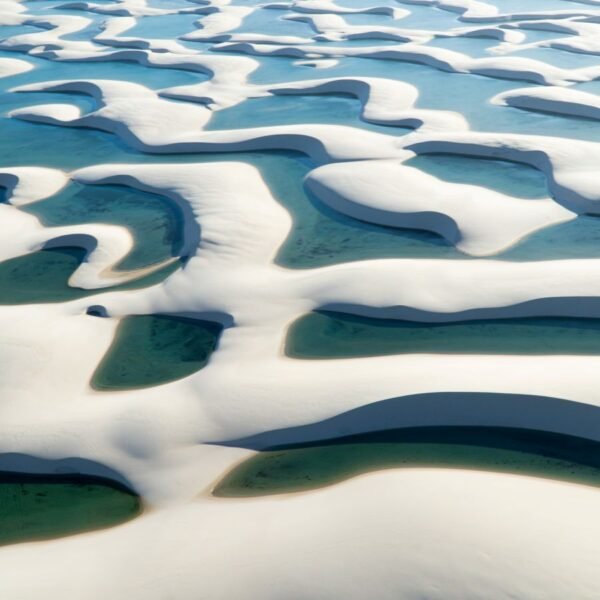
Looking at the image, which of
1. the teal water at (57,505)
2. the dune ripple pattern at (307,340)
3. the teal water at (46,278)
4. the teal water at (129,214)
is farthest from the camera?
the teal water at (129,214)

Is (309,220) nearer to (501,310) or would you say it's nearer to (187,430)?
(501,310)

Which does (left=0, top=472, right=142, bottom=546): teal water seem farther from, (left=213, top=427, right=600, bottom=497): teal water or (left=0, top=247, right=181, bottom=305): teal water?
(left=0, top=247, right=181, bottom=305): teal water

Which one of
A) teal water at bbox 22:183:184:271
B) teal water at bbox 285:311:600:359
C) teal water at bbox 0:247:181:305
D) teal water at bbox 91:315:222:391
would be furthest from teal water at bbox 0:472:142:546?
teal water at bbox 22:183:184:271

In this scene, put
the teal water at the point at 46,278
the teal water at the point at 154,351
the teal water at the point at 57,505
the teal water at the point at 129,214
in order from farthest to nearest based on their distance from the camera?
the teal water at the point at 129,214 < the teal water at the point at 46,278 < the teal water at the point at 154,351 < the teal water at the point at 57,505

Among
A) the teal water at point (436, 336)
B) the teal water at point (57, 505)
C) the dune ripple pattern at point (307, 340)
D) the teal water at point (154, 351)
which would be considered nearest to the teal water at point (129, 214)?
the dune ripple pattern at point (307, 340)

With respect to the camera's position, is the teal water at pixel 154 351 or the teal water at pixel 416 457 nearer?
the teal water at pixel 416 457

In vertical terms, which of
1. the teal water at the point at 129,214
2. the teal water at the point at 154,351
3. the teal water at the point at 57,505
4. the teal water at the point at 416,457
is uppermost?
the teal water at the point at 416,457

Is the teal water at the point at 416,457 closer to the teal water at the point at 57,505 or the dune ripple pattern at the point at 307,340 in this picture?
the dune ripple pattern at the point at 307,340

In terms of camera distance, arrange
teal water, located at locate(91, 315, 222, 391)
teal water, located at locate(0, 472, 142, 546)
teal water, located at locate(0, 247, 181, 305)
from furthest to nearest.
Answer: teal water, located at locate(0, 247, 181, 305), teal water, located at locate(91, 315, 222, 391), teal water, located at locate(0, 472, 142, 546)

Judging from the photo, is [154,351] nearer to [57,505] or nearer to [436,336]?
[57,505]
